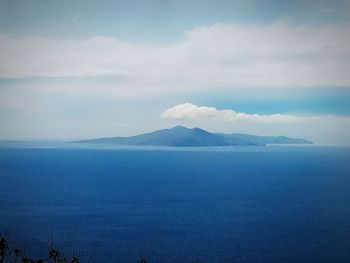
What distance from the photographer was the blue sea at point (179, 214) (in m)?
10.4

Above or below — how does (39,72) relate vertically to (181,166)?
above

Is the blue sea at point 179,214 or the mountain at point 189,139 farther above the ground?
the mountain at point 189,139

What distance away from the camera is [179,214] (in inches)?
567

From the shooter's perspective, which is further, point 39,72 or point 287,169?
point 287,169

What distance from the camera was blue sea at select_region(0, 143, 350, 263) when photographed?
1035 centimetres

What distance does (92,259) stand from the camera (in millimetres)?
9633

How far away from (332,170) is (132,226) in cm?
1912

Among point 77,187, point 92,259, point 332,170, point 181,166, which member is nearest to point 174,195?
point 77,187

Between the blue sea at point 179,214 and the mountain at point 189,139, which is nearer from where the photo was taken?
the blue sea at point 179,214

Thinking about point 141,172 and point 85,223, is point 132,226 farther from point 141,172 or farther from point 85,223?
point 141,172

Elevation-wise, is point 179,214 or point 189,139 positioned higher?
point 189,139

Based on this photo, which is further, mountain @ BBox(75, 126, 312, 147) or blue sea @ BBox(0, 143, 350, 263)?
mountain @ BBox(75, 126, 312, 147)

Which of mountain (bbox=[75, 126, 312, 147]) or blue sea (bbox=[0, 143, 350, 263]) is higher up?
mountain (bbox=[75, 126, 312, 147])

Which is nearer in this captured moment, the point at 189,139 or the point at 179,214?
the point at 179,214
